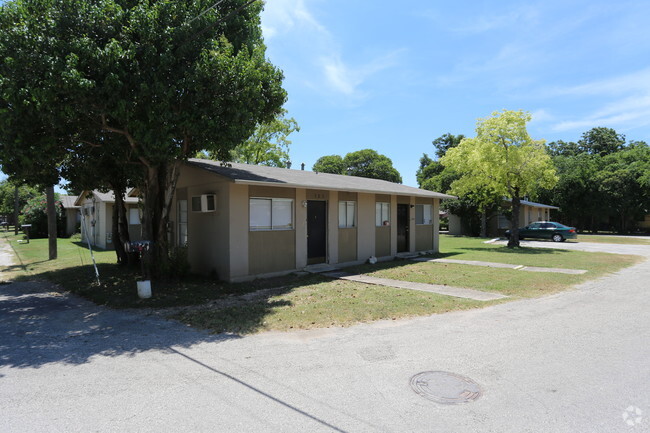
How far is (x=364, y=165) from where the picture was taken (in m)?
55.6

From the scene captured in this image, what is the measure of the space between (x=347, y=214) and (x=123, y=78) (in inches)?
322

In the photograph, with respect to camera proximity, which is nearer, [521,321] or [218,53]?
[521,321]

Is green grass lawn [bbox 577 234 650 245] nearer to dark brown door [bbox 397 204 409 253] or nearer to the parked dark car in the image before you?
the parked dark car

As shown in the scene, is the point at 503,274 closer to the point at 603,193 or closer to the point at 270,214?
the point at 270,214

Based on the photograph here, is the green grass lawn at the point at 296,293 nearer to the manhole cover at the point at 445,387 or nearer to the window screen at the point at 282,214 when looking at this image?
Answer: the window screen at the point at 282,214

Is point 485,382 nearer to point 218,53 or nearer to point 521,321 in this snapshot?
point 521,321

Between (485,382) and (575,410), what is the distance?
824 millimetres

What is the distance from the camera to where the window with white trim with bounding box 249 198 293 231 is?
10492 mm

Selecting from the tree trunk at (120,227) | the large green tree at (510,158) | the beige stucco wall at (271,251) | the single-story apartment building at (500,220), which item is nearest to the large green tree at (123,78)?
the beige stucco wall at (271,251)

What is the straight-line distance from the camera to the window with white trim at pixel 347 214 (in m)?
13.1

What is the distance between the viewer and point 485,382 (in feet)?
13.0

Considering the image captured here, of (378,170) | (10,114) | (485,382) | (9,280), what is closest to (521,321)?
(485,382)

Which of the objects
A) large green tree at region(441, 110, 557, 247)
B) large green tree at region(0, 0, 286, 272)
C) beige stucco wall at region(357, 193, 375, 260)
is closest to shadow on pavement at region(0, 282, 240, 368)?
large green tree at region(0, 0, 286, 272)

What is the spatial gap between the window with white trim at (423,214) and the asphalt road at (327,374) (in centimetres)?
999
